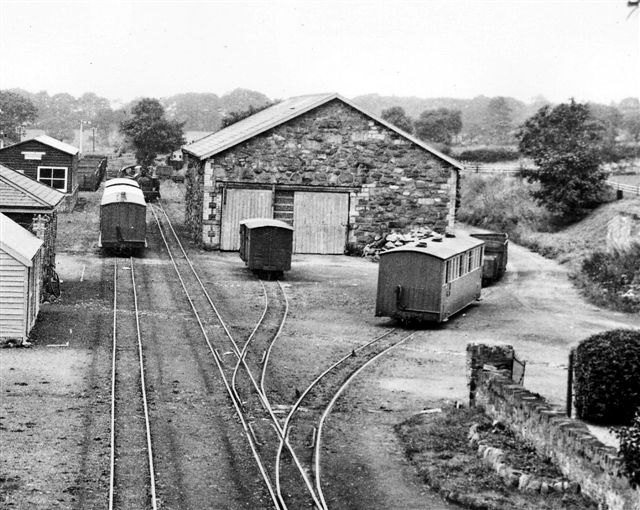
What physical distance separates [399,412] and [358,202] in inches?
924

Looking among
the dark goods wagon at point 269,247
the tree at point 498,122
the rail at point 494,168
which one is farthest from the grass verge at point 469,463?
the tree at point 498,122

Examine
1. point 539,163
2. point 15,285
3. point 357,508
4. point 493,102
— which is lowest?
point 357,508

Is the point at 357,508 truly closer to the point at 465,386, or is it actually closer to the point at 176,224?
the point at 465,386

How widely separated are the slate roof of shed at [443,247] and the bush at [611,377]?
889 centimetres

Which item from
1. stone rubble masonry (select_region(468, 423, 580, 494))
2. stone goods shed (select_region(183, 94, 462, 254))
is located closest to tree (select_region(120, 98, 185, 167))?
stone goods shed (select_region(183, 94, 462, 254))

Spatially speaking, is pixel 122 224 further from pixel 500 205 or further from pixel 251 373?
pixel 500 205

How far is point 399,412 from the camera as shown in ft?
62.3

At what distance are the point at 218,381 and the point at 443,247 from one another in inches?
397

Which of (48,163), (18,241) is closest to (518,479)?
(18,241)

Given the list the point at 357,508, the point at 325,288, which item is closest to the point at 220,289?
the point at 325,288

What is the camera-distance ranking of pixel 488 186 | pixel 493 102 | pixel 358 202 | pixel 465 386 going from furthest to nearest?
pixel 493 102 → pixel 488 186 → pixel 358 202 → pixel 465 386

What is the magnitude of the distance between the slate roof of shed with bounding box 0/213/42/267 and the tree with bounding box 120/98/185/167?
5819cm

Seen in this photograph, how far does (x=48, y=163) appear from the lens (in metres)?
52.9

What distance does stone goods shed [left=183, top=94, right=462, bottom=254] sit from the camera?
4072 centimetres
